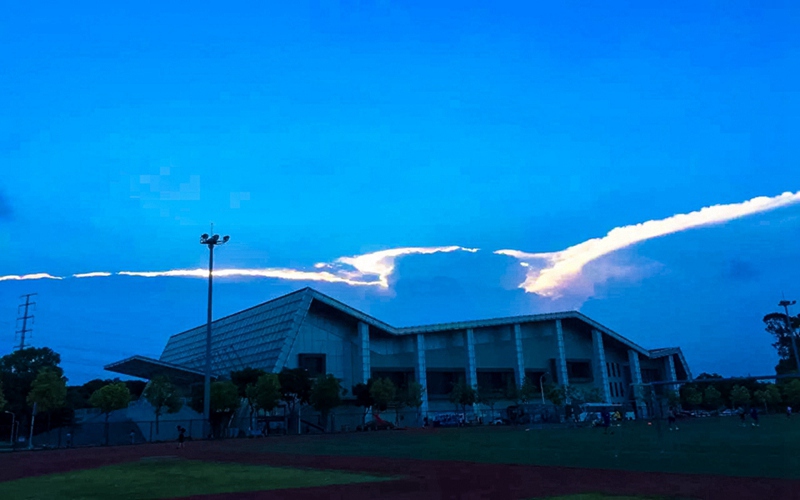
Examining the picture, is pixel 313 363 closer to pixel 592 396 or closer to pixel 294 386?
pixel 294 386

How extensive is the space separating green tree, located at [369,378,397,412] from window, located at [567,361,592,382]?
141 feet

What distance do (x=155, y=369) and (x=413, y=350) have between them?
36.6 meters

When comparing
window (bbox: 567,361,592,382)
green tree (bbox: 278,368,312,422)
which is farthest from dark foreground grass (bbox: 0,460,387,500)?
window (bbox: 567,361,592,382)

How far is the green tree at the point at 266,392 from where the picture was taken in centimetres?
6912

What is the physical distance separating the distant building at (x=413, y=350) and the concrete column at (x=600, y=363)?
17cm

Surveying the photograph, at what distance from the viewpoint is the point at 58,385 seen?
197 ft

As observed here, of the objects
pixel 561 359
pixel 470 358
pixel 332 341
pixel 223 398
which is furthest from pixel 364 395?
pixel 561 359

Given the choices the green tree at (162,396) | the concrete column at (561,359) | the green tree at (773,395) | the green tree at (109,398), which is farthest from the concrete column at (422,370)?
the green tree at (773,395)

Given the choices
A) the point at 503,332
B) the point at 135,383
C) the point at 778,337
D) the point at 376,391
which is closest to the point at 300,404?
the point at 376,391

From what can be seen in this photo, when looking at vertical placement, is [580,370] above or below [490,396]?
above

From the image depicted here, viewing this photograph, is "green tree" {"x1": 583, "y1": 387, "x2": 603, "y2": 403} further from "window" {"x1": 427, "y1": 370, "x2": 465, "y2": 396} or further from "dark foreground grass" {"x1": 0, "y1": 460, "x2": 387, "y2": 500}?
"dark foreground grass" {"x1": 0, "y1": 460, "x2": 387, "y2": 500}

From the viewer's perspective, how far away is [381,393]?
80.2m

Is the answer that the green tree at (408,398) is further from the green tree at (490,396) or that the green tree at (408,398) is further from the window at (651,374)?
the window at (651,374)

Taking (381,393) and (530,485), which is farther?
(381,393)
